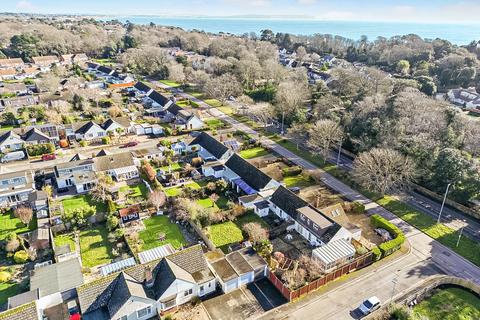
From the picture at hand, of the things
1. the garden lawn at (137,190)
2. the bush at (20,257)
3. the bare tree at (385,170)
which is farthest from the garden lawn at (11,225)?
Answer: the bare tree at (385,170)

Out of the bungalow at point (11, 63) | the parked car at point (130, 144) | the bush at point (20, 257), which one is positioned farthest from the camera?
the bungalow at point (11, 63)

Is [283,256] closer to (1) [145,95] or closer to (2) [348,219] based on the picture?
(2) [348,219]

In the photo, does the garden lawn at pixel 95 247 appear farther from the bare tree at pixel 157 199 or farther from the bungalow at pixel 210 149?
the bungalow at pixel 210 149

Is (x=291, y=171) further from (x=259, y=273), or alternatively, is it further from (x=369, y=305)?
(x=369, y=305)

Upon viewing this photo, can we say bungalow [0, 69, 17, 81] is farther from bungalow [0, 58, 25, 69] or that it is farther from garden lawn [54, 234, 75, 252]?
garden lawn [54, 234, 75, 252]

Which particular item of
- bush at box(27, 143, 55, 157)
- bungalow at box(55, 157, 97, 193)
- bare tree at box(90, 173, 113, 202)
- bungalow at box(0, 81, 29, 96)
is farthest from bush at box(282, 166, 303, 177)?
bungalow at box(0, 81, 29, 96)

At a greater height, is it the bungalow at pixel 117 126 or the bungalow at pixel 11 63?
the bungalow at pixel 11 63
